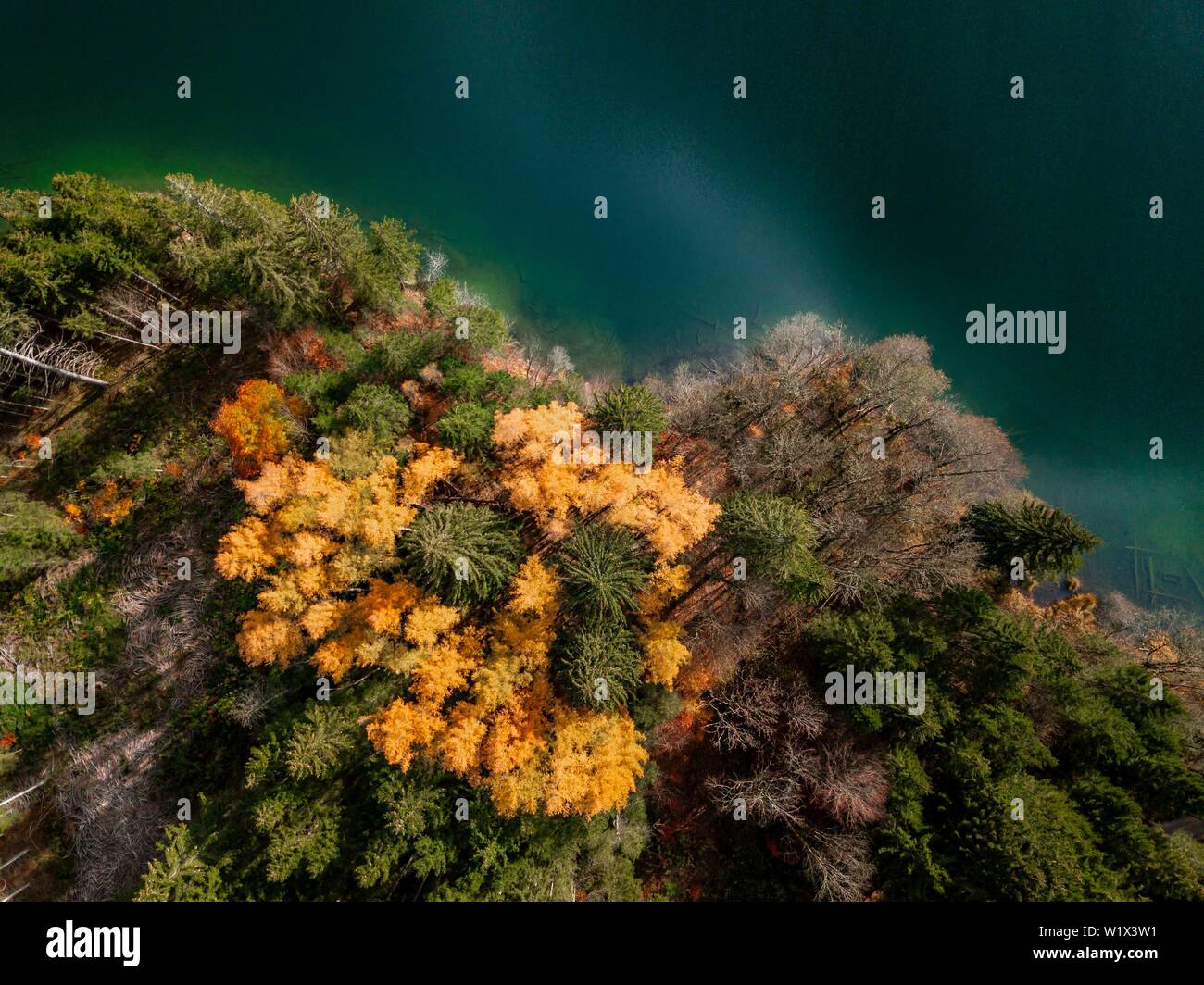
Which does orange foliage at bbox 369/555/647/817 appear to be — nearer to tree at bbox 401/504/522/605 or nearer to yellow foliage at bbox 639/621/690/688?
tree at bbox 401/504/522/605

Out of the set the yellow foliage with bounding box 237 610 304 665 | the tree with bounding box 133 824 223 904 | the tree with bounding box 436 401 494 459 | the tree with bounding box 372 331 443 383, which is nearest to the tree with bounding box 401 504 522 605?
the tree with bounding box 436 401 494 459

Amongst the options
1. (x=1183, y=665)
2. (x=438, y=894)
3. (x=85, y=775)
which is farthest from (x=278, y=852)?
(x=1183, y=665)

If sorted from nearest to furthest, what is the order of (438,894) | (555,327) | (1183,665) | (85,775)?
1. (438,894)
2. (85,775)
3. (1183,665)
4. (555,327)

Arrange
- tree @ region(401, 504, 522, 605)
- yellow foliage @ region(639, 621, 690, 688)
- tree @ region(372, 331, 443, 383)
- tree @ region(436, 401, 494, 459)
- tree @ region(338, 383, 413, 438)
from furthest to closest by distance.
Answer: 1. tree @ region(372, 331, 443, 383)
2. tree @ region(338, 383, 413, 438)
3. tree @ region(436, 401, 494, 459)
4. yellow foliage @ region(639, 621, 690, 688)
5. tree @ region(401, 504, 522, 605)

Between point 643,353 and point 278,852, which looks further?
point 643,353
